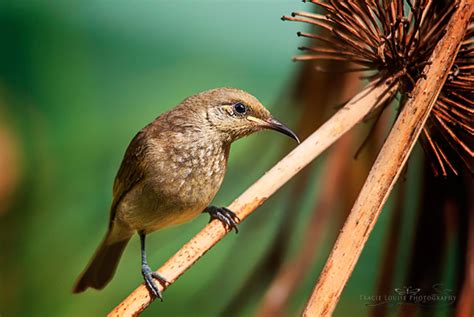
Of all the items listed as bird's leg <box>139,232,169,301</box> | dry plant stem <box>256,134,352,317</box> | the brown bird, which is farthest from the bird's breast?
dry plant stem <box>256,134,352,317</box>

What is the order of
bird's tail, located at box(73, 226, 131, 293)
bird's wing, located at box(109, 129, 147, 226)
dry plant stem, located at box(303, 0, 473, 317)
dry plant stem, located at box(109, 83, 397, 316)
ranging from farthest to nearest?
bird's tail, located at box(73, 226, 131, 293), bird's wing, located at box(109, 129, 147, 226), dry plant stem, located at box(109, 83, 397, 316), dry plant stem, located at box(303, 0, 473, 317)

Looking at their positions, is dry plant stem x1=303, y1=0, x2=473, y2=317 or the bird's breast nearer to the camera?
dry plant stem x1=303, y1=0, x2=473, y2=317

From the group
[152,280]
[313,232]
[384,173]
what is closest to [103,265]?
[152,280]

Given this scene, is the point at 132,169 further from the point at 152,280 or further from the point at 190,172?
the point at 152,280

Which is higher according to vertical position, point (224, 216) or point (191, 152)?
point (191, 152)

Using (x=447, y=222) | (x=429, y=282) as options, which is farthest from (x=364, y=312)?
(x=447, y=222)

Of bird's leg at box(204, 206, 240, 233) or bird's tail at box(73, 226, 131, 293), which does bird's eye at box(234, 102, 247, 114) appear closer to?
bird's leg at box(204, 206, 240, 233)

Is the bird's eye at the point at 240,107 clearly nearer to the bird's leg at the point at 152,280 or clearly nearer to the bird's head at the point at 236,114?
the bird's head at the point at 236,114
